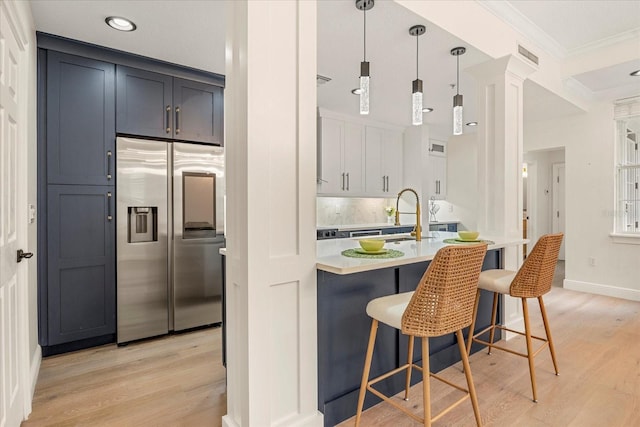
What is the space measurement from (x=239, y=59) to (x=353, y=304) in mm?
1387

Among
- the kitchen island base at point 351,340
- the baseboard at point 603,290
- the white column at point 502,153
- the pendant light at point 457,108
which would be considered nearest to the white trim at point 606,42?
the white column at point 502,153

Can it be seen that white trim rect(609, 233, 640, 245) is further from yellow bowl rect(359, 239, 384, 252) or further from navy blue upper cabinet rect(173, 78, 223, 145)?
navy blue upper cabinet rect(173, 78, 223, 145)

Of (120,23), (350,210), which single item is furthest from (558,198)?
(120,23)

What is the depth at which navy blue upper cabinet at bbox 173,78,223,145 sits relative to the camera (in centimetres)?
330

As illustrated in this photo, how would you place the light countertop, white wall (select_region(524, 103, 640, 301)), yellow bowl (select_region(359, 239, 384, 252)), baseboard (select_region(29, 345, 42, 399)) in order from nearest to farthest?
the light countertop → yellow bowl (select_region(359, 239, 384, 252)) → baseboard (select_region(29, 345, 42, 399)) → white wall (select_region(524, 103, 640, 301))

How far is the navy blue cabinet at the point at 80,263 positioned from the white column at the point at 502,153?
3.23 m

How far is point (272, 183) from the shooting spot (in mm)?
1649

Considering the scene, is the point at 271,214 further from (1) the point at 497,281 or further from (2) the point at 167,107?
(2) the point at 167,107

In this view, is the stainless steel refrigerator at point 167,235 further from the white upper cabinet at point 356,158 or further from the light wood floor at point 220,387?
the white upper cabinet at point 356,158

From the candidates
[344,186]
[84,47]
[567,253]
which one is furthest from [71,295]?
[567,253]

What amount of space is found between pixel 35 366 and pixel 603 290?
604 cm

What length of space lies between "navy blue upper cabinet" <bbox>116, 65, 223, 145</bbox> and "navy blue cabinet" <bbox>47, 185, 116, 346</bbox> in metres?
0.65

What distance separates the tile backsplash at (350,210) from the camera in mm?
5426

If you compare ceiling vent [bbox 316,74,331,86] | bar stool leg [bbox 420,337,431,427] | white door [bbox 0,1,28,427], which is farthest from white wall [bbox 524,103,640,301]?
white door [bbox 0,1,28,427]
